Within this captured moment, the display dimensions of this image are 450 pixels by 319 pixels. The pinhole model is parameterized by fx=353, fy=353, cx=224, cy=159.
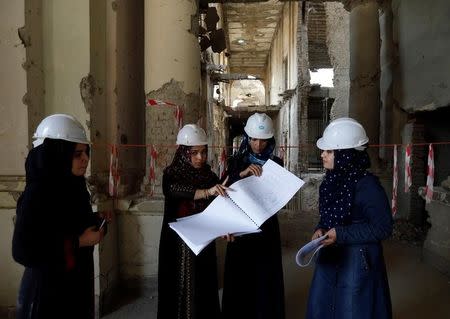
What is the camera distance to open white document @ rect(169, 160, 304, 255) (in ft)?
6.98

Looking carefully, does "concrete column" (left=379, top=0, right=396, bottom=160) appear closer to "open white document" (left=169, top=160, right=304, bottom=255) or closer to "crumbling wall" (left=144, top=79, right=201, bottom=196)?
"crumbling wall" (left=144, top=79, right=201, bottom=196)

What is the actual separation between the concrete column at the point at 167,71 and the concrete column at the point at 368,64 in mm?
4251

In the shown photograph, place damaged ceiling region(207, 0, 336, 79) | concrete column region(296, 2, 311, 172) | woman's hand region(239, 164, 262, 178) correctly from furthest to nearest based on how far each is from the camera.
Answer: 1. damaged ceiling region(207, 0, 336, 79)
2. concrete column region(296, 2, 311, 172)
3. woman's hand region(239, 164, 262, 178)

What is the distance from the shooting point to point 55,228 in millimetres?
1712

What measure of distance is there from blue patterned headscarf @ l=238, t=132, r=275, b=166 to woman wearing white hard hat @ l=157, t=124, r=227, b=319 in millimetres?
301

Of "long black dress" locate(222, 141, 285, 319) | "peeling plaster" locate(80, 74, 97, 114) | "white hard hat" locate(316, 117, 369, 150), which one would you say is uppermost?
"peeling plaster" locate(80, 74, 97, 114)

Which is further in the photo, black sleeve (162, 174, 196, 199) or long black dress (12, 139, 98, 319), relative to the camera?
black sleeve (162, 174, 196, 199)

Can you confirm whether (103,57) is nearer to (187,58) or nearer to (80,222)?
(187,58)

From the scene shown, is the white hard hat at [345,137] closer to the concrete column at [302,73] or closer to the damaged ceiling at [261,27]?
the damaged ceiling at [261,27]

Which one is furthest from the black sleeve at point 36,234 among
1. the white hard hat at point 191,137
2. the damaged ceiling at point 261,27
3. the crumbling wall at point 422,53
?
the damaged ceiling at point 261,27

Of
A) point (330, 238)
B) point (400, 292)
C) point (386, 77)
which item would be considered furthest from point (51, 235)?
point (386, 77)

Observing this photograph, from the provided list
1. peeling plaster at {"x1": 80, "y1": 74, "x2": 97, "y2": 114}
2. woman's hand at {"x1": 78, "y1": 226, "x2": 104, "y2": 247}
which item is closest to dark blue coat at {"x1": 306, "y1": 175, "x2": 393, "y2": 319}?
woman's hand at {"x1": 78, "y1": 226, "x2": 104, "y2": 247}

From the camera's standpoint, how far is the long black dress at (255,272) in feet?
8.84

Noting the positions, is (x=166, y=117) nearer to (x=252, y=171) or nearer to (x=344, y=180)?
(x=252, y=171)
